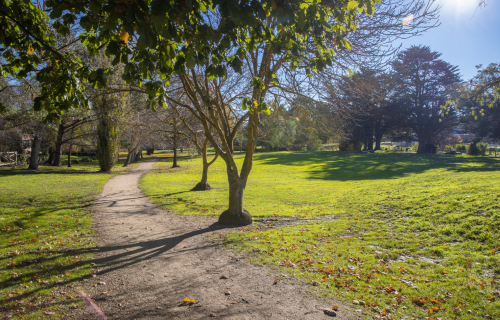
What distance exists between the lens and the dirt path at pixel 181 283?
148 inches

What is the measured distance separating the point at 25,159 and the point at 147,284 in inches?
1270

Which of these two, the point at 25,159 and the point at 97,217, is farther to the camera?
the point at 25,159

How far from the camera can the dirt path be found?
377cm

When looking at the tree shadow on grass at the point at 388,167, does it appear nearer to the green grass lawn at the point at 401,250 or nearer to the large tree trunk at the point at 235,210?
the green grass lawn at the point at 401,250

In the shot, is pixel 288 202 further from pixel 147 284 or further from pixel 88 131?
pixel 88 131

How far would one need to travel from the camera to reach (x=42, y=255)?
5633 mm

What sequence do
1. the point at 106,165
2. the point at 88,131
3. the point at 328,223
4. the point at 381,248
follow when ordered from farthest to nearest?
the point at 88,131 → the point at 106,165 → the point at 328,223 → the point at 381,248

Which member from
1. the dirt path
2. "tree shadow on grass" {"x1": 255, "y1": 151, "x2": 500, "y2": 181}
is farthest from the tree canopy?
"tree shadow on grass" {"x1": 255, "y1": 151, "x2": 500, "y2": 181}

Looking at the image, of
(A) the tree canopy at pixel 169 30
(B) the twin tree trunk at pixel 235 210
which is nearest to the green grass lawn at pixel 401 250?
(B) the twin tree trunk at pixel 235 210

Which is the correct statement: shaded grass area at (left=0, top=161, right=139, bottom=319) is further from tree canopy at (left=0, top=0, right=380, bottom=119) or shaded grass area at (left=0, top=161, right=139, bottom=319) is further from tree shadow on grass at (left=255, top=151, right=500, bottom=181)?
tree shadow on grass at (left=255, top=151, right=500, bottom=181)

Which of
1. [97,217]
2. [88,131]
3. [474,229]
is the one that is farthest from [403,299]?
[88,131]

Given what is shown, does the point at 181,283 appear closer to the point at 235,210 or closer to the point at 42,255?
the point at 42,255

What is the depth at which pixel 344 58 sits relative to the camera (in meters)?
7.91

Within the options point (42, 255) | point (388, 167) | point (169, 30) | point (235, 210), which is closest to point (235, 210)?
point (235, 210)
